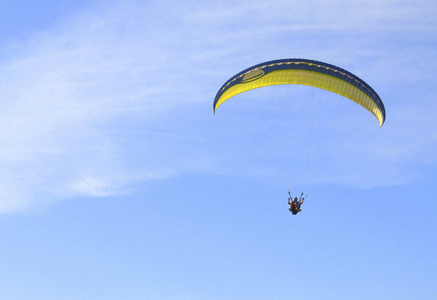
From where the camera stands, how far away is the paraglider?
6812 centimetres

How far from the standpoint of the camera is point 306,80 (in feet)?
229

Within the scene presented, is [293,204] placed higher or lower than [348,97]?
lower

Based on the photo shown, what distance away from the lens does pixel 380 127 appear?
67.5m

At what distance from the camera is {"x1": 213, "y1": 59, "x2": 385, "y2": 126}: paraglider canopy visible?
6812 cm

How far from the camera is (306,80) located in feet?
229

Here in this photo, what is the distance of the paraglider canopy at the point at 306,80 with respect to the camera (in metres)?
68.1

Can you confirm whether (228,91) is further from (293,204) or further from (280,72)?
(293,204)

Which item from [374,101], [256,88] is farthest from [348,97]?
[256,88]

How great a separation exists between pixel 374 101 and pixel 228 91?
10601 mm

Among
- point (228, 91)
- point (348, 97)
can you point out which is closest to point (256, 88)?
point (228, 91)

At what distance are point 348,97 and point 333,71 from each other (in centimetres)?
285

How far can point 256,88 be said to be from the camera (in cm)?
7025

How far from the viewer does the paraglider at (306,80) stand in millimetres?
68125

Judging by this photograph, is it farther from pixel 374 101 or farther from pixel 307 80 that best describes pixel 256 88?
pixel 374 101
